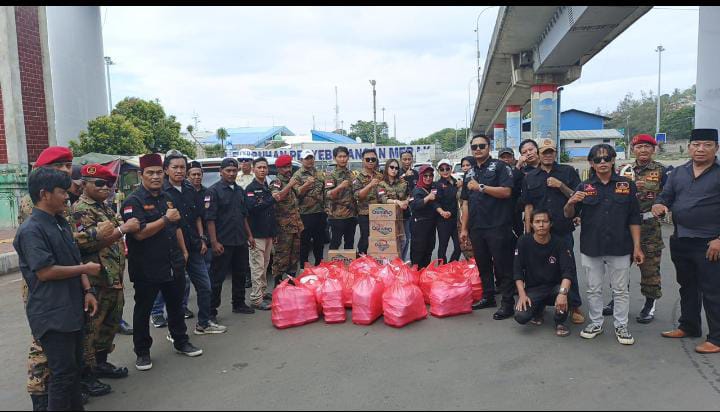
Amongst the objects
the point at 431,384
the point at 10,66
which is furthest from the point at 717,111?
the point at 10,66

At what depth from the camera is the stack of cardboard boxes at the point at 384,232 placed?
6.84 metres

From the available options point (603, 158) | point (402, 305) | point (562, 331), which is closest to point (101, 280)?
point (402, 305)

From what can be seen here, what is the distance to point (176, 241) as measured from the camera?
163 inches

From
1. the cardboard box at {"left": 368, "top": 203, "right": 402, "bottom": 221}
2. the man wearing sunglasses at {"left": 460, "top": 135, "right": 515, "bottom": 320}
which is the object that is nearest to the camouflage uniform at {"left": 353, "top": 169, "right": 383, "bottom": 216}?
the cardboard box at {"left": 368, "top": 203, "right": 402, "bottom": 221}

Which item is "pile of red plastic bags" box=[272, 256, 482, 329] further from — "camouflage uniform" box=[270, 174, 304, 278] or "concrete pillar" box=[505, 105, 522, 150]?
"concrete pillar" box=[505, 105, 522, 150]

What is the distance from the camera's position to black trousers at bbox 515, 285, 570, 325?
460 centimetres

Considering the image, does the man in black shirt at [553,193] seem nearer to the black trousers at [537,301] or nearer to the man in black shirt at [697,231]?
the black trousers at [537,301]

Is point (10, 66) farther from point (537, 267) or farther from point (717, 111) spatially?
point (717, 111)

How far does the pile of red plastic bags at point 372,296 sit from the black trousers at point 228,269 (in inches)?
24.2

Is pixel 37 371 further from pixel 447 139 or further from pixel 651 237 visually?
pixel 447 139

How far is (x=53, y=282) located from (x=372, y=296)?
2838 mm

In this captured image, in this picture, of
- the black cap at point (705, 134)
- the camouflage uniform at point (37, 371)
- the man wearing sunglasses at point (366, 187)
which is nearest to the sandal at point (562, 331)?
the black cap at point (705, 134)

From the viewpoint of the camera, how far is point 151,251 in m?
3.90

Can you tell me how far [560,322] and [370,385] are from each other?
6.82 ft
